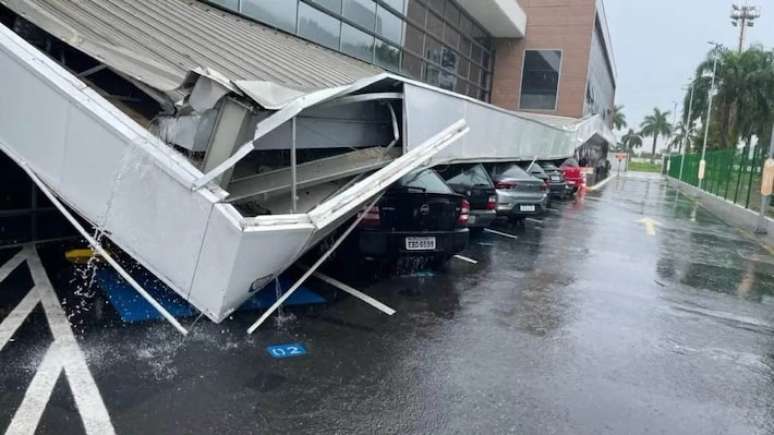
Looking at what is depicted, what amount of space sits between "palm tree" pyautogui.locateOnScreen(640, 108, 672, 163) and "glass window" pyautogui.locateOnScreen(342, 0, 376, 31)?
99.6 m

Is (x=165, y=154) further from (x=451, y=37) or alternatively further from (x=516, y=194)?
(x=451, y=37)

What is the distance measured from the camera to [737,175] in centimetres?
1989

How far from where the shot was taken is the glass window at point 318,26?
12.3m

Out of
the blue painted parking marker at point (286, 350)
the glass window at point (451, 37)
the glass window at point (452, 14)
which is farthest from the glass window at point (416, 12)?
the blue painted parking marker at point (286, 350)

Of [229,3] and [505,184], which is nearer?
[229,3]

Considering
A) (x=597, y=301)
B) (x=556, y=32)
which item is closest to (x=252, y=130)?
(x=597, y=301)

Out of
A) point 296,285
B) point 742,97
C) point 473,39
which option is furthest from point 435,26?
point 742,97

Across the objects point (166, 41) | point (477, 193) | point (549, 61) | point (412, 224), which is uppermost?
point (549, 61)

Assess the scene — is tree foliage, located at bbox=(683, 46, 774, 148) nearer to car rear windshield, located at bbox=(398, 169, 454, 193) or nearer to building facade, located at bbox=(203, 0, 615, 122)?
building facade, located at bbox=(203, 0, 615, 122)

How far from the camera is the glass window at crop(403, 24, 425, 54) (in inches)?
717

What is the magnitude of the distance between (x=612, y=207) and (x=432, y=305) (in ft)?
52.5

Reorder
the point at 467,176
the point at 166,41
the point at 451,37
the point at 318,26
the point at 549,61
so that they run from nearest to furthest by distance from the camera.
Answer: the point at 166,41 → the point at 467,176 → the point at 318,26 → the point at 451,37 → the point at 549,61

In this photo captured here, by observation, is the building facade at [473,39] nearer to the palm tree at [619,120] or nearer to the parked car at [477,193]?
the parked car at [477,193]

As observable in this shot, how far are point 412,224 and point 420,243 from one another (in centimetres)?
26
